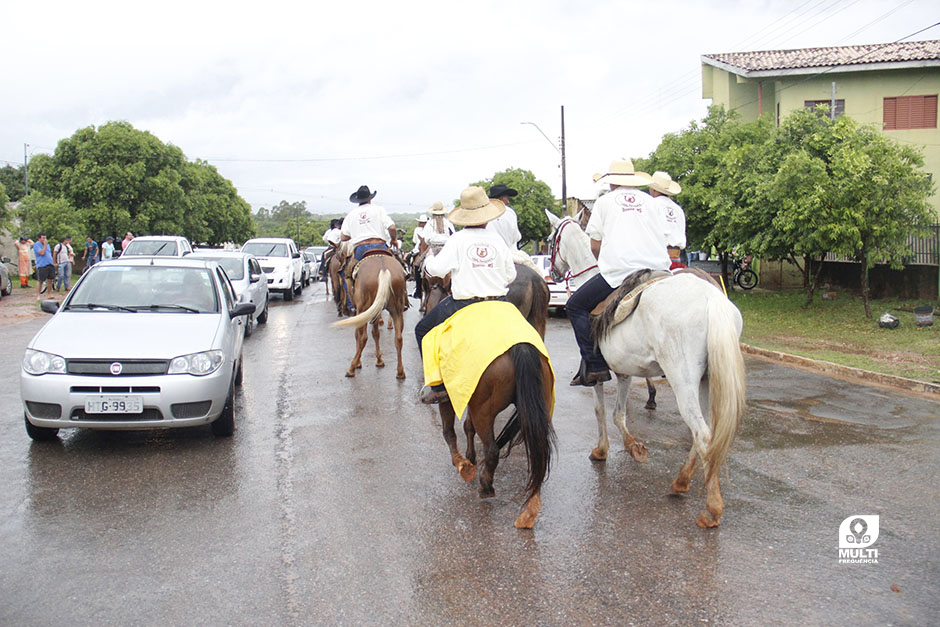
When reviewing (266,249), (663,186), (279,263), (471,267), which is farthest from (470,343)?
(266,249)

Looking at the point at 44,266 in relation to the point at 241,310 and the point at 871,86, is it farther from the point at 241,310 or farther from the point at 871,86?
the point at 871,86

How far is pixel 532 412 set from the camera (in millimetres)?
4895

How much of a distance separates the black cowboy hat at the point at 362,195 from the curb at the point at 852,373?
688 centimetres

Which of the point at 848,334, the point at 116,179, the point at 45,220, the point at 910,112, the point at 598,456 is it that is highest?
the point at 910,112

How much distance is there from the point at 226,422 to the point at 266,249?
18.9m

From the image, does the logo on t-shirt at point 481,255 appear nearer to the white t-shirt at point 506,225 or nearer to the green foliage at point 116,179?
the white t-shirt at point 506,225

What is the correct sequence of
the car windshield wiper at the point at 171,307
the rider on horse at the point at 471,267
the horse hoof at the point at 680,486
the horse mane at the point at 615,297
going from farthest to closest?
the car windshield wiper at the point at 171,307 < the horse mane at the point at 615,297 < the rider on horse at the point at 471,267 < the horse hoof at the point at 680,486

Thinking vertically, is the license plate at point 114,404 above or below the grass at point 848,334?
above

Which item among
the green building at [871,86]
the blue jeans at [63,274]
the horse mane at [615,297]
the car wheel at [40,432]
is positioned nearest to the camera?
the horse mane at [615,297]

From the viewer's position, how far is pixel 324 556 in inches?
Answer: 179

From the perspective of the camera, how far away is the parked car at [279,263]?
76.4 feet

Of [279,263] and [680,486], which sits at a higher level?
[279,263]

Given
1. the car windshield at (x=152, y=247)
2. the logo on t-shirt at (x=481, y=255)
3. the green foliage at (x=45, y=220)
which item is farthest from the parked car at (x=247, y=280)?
the green foliage at (x=45, y=220)

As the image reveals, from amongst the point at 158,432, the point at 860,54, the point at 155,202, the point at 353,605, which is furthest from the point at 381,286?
the point at 155,202
